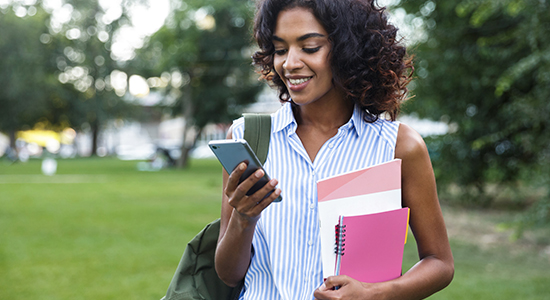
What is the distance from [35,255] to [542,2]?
24.6 ft

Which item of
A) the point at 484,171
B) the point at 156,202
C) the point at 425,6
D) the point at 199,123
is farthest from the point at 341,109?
the point at 199,123

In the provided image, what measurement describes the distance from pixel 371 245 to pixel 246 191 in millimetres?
411

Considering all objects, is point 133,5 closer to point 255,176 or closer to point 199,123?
point 199,123

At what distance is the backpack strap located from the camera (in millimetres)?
1777

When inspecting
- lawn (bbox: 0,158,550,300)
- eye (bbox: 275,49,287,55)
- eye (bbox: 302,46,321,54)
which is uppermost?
eye (bbox: 302,46,321,54)

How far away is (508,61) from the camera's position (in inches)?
366

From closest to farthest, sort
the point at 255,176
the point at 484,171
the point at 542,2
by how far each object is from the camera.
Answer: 1. the point at 255,176
2. the point at 542,2
3. the point at 484,171

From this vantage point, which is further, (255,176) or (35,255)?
(35,255)

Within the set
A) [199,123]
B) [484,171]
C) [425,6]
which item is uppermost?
[425,6]

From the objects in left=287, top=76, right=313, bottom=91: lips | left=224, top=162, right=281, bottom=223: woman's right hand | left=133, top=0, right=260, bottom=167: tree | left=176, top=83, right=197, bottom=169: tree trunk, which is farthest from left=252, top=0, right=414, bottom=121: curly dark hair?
left=176, top=83, right=197, bottom=169: tree trunk

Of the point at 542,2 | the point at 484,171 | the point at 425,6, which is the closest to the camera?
the point at 542,2

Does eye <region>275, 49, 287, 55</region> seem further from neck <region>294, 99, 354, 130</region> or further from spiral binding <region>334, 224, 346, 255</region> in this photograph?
spiral binding <region>334, 224, 346, 255</region>

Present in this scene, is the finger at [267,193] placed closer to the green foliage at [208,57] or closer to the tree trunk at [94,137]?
the green foliage at [208,57]

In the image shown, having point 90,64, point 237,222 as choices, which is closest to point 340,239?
point 237,222
